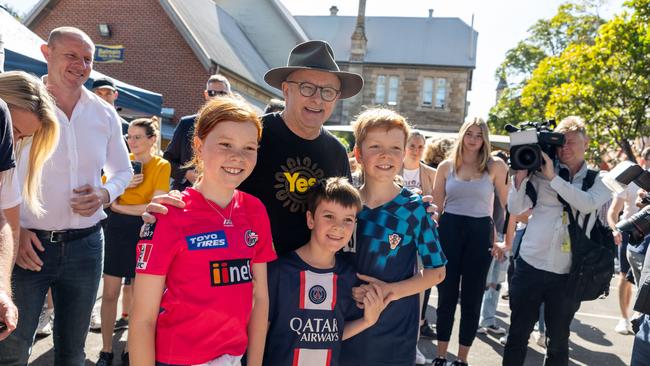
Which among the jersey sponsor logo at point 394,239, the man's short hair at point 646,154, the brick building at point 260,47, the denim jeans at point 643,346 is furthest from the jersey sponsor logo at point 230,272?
the brick building at point 260,47

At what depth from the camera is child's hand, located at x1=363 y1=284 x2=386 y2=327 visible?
216cm

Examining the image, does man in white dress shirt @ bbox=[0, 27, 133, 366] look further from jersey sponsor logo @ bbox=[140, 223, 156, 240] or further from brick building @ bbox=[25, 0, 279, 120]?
brick building @ bbox=[25, 0, 279, 120]

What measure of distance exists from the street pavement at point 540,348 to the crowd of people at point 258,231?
143 cm

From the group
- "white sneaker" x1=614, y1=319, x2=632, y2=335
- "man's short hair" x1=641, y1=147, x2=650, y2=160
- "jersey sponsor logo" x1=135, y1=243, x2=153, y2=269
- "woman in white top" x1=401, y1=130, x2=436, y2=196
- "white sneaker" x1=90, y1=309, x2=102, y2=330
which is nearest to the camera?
"jersey sponsor logo" x1=135, y1=243, x2=153, y2=269

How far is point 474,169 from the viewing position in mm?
4129

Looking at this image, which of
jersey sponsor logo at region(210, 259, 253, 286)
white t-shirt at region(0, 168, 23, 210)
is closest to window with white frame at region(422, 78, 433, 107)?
jersey sponsor logo at region(210, 259, 253, 286)

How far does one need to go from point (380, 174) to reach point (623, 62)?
1481cm

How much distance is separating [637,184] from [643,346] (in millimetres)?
1010

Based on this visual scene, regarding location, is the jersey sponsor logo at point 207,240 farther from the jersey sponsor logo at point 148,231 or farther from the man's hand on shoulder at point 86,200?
the man's hand on shoulder at point 86,200

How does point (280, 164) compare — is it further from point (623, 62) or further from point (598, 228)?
point (623, 62)

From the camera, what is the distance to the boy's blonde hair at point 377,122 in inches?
93.3

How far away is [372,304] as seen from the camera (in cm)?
216

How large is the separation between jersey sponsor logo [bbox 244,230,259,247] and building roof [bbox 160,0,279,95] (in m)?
17.3

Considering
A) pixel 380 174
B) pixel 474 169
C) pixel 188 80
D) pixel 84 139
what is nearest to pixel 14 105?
pixel 84 139
